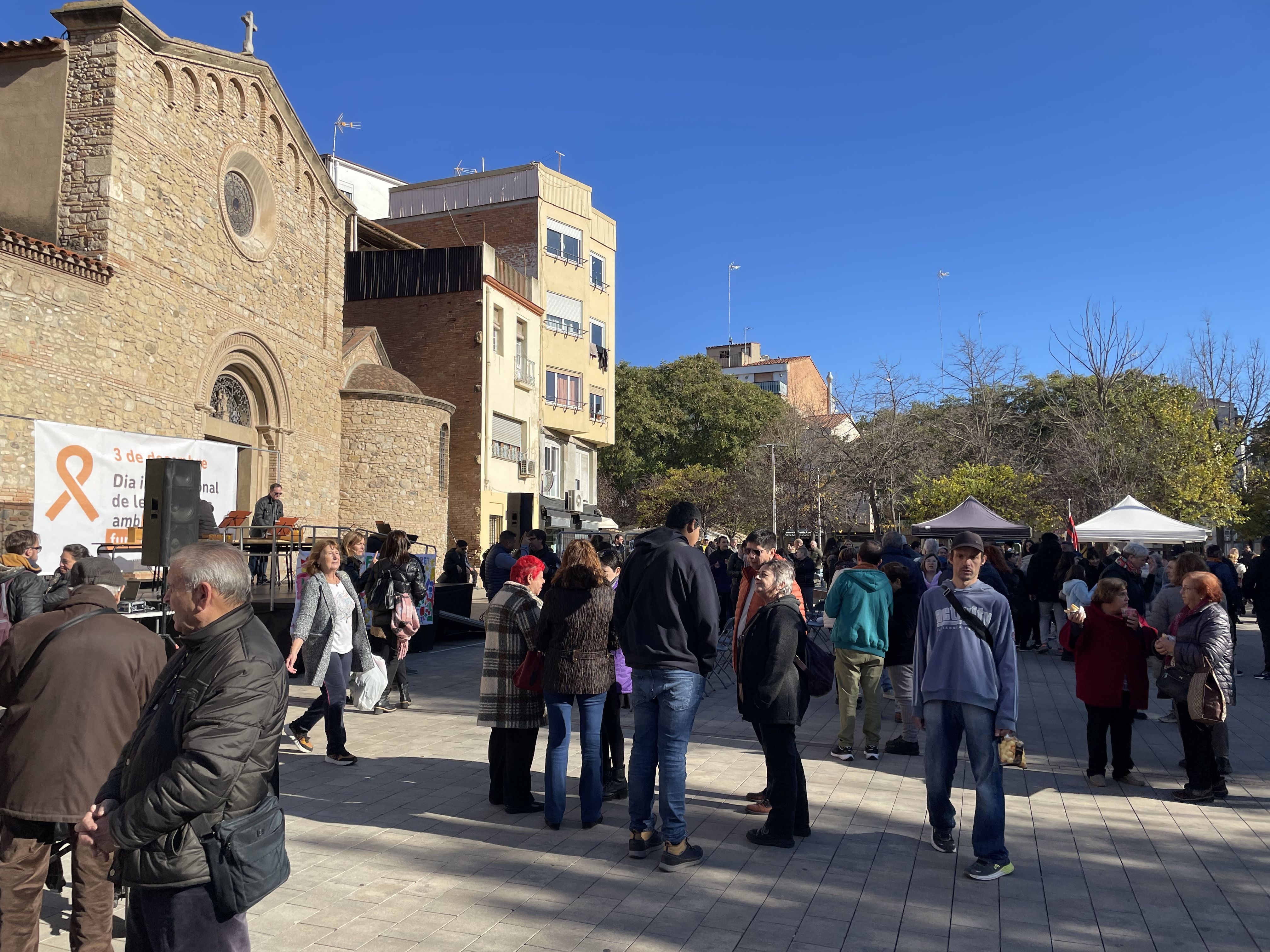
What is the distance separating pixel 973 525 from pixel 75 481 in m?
14.4

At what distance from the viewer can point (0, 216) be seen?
1722 cm

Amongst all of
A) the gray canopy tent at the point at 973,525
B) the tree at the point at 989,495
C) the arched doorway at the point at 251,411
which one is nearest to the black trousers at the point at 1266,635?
the gray canopy tent at the point at 973,525

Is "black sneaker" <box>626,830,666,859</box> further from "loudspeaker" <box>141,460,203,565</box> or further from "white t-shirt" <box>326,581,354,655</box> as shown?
"loudspeaker" <box>141,460,203,565</box>

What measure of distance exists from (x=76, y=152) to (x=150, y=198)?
1.40 m

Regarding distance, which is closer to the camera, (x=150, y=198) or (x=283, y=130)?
(x=150, y=198)

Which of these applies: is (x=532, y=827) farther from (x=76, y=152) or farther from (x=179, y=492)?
(x=76, y=152)

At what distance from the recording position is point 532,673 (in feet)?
18.7

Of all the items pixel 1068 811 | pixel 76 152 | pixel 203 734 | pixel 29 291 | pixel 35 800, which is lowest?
pixel 1068 811

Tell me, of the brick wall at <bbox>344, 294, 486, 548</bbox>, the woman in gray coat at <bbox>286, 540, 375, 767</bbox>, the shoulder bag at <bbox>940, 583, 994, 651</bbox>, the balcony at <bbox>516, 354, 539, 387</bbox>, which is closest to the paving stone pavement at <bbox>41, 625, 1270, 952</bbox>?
the woman in gray coat at <bbox>286, 540, 375, 767</bbox>

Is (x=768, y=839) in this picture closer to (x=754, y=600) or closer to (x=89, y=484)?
(x=754, y=600)

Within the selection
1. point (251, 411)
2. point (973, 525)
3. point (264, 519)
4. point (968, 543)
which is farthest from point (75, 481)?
point (973, 525)

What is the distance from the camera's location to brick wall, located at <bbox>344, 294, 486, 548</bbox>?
3014 centimetres

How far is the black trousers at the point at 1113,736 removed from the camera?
6.75 metres

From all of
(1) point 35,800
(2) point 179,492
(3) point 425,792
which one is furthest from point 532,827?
(2) point 179,492
